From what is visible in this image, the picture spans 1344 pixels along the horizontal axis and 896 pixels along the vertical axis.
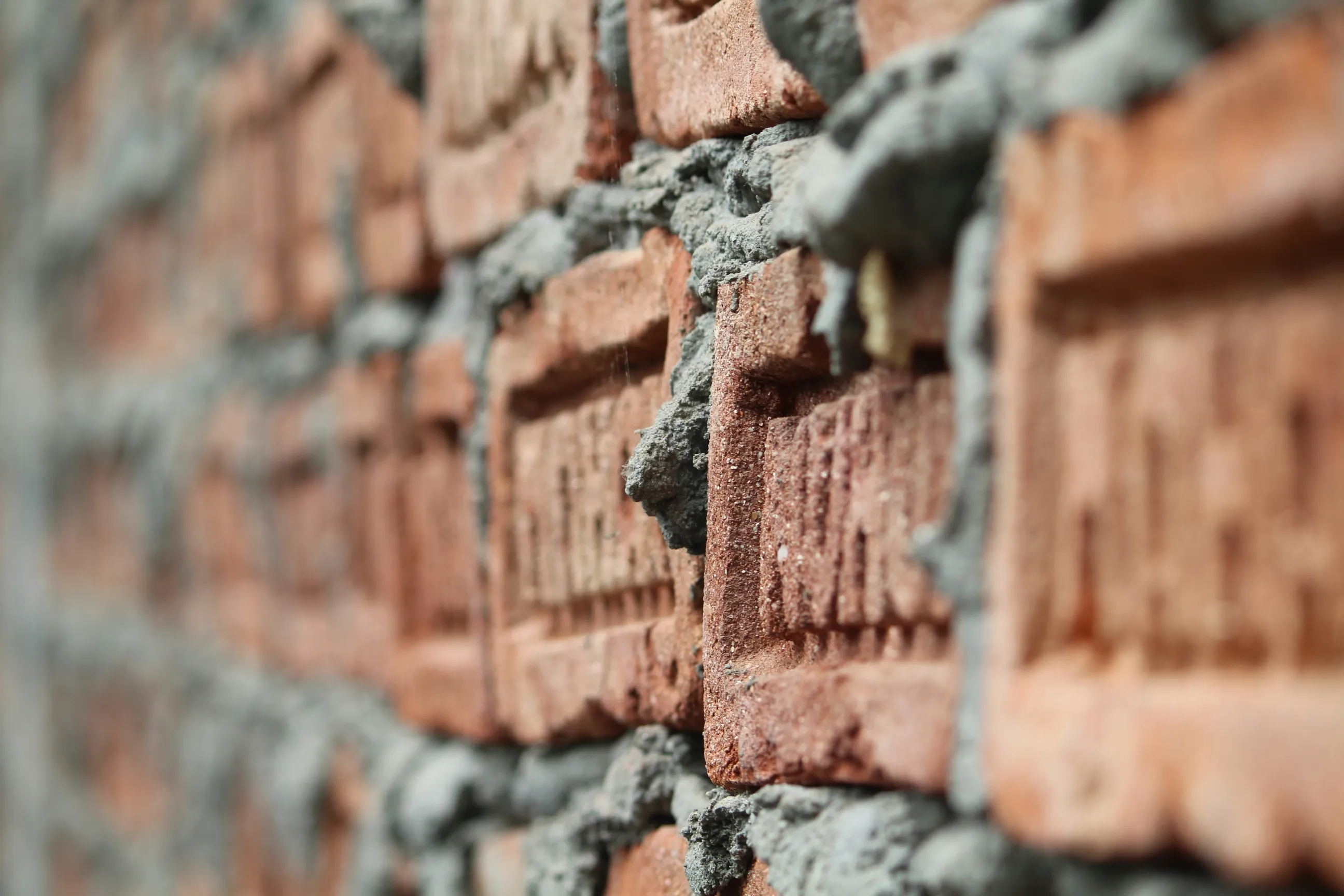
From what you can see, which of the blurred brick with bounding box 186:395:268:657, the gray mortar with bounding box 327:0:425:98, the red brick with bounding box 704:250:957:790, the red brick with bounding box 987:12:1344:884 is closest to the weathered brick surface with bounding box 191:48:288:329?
the blurred brick with bounding box 186:395:268:657

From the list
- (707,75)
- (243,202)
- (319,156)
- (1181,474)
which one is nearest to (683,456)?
(707,75)

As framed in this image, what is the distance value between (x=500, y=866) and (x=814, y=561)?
55 cm

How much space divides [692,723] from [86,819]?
1983mm

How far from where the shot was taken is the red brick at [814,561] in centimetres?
59

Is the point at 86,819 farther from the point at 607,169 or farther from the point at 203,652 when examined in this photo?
the point at 607,169

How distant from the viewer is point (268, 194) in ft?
5.40

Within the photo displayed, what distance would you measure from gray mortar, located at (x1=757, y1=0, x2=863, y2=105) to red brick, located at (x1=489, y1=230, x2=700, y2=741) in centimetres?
17

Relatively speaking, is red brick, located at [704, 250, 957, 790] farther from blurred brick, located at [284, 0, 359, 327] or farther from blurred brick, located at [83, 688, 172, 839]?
blurred brick, located at [83, 688, 172, 839]

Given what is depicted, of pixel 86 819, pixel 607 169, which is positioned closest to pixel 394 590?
pixel 607 169

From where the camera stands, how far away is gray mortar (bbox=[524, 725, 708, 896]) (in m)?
0.86

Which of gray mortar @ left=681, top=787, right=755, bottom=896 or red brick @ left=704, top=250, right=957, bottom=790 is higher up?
red brick @ left=704, top=250, right=957, bottom=790

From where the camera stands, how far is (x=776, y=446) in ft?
2.33

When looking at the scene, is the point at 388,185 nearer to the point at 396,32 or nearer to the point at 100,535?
the point at 396,32

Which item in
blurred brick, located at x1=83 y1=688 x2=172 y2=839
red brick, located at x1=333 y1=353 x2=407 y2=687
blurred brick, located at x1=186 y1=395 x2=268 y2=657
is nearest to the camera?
red brick, located at x1=333 y1=353 x2=407 y2=687
